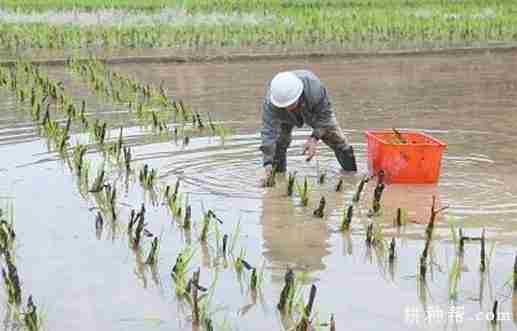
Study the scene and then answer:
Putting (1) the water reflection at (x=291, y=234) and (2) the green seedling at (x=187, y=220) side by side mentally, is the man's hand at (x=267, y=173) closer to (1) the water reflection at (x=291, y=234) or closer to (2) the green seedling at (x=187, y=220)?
(1) the water reflection at (x=291, y=234)

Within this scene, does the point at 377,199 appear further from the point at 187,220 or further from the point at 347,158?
the point at 347,158

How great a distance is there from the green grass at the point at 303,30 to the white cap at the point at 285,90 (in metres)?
8.09

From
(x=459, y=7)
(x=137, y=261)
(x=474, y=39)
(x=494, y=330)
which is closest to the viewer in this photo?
(x=494, y=330)

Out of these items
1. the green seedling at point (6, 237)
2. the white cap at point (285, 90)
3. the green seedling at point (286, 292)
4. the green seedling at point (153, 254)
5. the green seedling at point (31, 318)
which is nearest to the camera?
the green seedling at point (31, 318)

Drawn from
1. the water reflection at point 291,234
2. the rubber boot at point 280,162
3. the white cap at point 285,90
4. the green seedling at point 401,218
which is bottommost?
the water reflection at point 291,234

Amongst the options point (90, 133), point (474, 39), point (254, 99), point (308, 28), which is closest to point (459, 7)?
point (474, 39)

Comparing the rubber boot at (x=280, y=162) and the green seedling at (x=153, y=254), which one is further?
the rubber boot at (x=280, y=162)

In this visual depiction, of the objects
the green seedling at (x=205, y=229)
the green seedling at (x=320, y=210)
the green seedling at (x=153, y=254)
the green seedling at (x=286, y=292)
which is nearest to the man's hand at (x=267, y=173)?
the green seedling at (x=320, y=210)

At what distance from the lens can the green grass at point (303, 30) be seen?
14000 mm

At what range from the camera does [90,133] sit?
7.96 meters

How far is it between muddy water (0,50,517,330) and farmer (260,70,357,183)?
0.80 ft

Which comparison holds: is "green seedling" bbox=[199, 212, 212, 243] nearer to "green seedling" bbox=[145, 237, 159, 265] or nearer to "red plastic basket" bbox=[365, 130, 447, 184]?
"green seedling" bbox=[145, 237, 159, 265]

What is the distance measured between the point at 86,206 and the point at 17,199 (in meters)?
0.47

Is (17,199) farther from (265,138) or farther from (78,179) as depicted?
(265,138)
